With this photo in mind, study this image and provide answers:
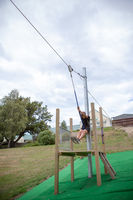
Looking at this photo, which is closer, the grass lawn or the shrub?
the grass lawn

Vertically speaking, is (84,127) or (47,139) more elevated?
(84,127)

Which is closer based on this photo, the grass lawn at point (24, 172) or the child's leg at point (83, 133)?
the grass lawn at point (24, 172)

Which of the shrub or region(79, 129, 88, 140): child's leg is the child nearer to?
region(79, 129, 88, 140): child's leg

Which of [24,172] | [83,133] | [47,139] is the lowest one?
[24,172]

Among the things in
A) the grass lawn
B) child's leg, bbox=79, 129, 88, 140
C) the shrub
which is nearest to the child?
child's leg, bbox=79, 129, 88, 140

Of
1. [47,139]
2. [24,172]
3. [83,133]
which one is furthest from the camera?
[47,139]

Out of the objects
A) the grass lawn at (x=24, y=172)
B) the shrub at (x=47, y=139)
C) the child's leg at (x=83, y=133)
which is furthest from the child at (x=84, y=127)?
the shrub at (x=47, y=139)

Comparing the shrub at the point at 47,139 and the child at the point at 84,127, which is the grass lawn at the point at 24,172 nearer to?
the child at the point at 84,127

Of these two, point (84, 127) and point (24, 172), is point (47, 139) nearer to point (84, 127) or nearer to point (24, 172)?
point (24, 172)

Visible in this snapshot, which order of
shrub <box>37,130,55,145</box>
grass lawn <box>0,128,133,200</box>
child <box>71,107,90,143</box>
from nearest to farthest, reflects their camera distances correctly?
grass lawn <box>0,128,133,200</box> < child <box>71,107,90,143</box> < shrub <box>37,130,55,145</box>

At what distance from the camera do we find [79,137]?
4.96 m

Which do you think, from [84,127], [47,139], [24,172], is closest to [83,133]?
[84,127]

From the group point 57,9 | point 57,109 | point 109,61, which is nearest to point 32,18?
point 57,9

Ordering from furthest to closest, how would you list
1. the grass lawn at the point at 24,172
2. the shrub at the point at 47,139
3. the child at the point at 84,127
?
the shrub at the point at 47,139 → the child at the point at 84,127 → the grass lawn at the point at 24,172
